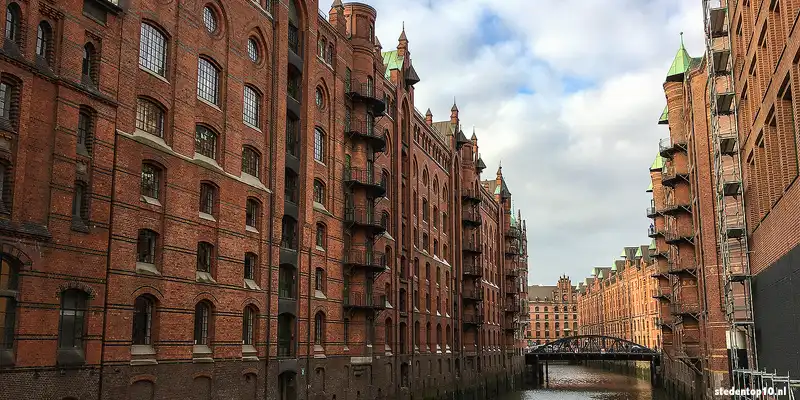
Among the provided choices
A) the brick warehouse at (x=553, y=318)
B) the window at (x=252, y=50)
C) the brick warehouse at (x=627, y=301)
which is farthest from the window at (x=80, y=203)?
the brick warehouse at (x=553, y=318)

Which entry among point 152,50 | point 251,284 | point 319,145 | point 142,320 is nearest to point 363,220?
point 319,145

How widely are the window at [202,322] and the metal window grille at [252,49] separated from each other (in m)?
10.4

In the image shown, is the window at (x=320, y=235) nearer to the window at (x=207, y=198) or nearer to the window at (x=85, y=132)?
the window at (x=207, y=198)

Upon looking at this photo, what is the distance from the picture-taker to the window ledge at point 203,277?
2611cm

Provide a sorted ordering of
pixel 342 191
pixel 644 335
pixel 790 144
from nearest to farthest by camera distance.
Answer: pixel 790 144, pixel 342 191, pixel 644 335

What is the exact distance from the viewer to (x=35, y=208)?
1928 cm

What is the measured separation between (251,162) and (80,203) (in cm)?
995

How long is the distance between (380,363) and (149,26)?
2329 centimetres

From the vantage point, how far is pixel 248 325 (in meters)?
29.4

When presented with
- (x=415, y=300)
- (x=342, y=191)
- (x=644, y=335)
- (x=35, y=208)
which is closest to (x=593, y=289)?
(x=644, y=335)

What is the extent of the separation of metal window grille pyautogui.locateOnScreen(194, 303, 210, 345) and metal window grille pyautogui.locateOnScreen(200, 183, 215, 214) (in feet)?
11.1

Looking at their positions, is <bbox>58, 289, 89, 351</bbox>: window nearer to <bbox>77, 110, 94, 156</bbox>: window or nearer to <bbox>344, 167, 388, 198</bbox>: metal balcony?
<bbox>77, 110, 94, 156</bbox>: window

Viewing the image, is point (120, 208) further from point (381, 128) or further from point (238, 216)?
point (381, 128)

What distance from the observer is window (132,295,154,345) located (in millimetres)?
23281
